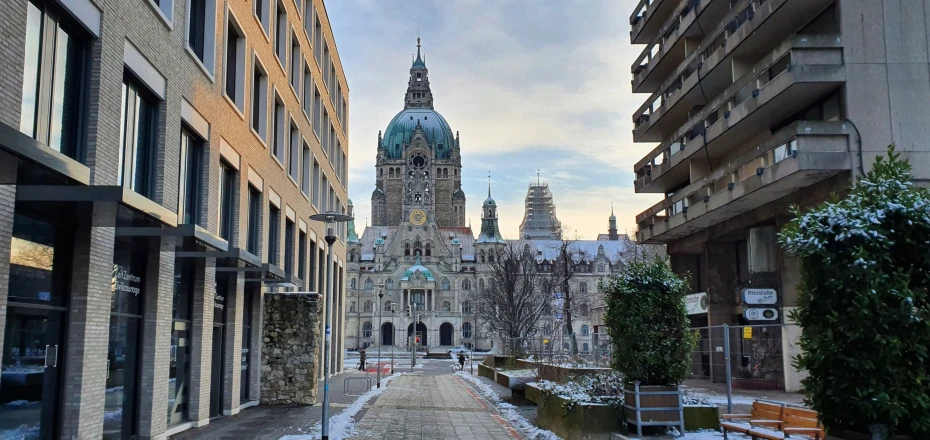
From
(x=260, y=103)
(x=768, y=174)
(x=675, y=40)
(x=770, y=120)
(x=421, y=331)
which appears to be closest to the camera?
(x=260, y=103)

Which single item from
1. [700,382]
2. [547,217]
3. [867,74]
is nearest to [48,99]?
[700,382]

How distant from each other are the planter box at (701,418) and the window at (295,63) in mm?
18591

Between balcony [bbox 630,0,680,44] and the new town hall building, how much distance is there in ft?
194

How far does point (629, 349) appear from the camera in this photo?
13.8m

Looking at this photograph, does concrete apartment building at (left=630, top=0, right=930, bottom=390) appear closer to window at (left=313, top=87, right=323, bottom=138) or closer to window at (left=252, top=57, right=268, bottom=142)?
window at (left=252, top=57, right=268, bottom=142)

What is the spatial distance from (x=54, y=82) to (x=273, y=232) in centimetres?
1452

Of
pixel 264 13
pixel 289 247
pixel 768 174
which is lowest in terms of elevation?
pixel 289 247

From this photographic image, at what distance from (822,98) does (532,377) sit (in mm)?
12833

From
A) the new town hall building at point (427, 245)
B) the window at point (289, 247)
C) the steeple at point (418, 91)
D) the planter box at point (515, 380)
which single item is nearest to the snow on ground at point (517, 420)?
the planter box at point (515, 380)

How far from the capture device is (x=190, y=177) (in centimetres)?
1680

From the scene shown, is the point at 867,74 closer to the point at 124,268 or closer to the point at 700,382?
the point at 700,382

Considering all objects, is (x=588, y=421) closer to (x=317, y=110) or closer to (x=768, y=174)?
(x=768, y=174)

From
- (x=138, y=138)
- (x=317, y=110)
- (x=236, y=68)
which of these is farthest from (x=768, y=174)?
(x=317, y=110)

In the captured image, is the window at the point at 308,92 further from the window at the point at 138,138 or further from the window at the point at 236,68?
the window at the point at 138,138
